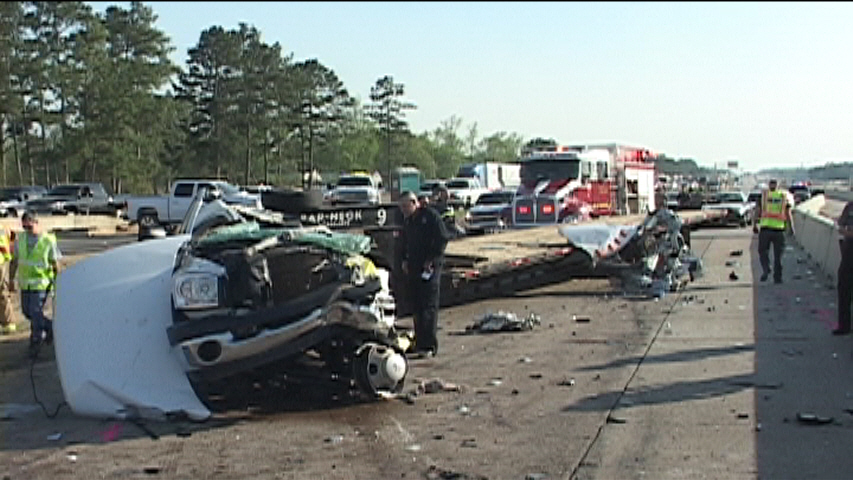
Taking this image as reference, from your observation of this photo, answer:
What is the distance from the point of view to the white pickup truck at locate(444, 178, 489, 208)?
56.0 meters

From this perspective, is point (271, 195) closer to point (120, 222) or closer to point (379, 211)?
point (379, 211)

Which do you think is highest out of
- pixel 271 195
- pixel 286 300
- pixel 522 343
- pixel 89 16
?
pixel 89 16

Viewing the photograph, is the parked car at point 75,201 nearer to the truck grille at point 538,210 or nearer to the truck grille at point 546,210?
the truck grille at point 538,210

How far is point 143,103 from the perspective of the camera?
74.6 metres

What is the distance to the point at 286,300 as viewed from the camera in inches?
365

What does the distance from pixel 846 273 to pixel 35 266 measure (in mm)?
9410

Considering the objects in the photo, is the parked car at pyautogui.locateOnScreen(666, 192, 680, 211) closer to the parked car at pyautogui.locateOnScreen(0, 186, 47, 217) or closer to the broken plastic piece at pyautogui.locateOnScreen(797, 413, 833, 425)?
the broken plastic piece at pyautogui.locateOnScreen(797, 413, 833, 425)

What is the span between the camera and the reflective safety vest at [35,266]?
1291cm

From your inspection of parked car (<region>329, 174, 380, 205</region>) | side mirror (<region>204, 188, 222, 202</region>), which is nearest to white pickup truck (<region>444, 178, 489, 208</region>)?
parked car (<region>329, 174, 380, 205</region>)

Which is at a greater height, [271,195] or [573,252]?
[271,195]

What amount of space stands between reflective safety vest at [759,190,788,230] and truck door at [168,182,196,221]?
2786cm

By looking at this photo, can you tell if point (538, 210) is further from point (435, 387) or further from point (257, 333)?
point (257, 333)

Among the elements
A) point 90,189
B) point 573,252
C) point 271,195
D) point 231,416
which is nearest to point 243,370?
point 231,416

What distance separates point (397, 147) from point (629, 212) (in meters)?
71.9
